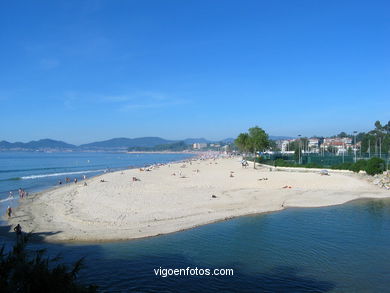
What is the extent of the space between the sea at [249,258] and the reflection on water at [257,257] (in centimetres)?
4

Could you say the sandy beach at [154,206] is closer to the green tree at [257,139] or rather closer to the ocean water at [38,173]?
the ocean water at [38,173]

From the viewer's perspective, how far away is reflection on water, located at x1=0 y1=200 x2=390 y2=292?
1368 cm

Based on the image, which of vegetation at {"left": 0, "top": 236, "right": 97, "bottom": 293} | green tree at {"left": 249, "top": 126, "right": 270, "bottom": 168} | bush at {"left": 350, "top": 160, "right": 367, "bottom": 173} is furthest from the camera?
green tree at {"left": 249, "top": 126, "right": 270, "bottom": 168}

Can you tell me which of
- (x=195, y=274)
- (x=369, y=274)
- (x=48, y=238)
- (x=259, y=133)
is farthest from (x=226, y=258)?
(x=259, y=133)

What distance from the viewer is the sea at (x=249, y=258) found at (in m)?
13.7

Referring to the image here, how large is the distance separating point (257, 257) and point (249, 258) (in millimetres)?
459

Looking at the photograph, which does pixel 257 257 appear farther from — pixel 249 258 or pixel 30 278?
pixel 30 278

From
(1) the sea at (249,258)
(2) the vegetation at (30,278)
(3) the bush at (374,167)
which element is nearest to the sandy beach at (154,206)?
(1) the sea at (249,258)

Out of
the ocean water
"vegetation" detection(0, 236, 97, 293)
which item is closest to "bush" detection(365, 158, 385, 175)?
the ocean water

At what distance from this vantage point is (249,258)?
16734 millimetres

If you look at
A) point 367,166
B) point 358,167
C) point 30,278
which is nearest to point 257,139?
point 358,167

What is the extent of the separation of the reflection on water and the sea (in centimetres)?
4

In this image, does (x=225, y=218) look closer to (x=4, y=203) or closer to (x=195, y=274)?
(x=195, y=274)

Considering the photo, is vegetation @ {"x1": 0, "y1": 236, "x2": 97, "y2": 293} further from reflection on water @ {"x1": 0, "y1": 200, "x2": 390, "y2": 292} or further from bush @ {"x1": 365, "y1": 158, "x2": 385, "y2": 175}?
bush @ {"x1": 365, "y1": 158, "x2": 385, "y2": 175}
